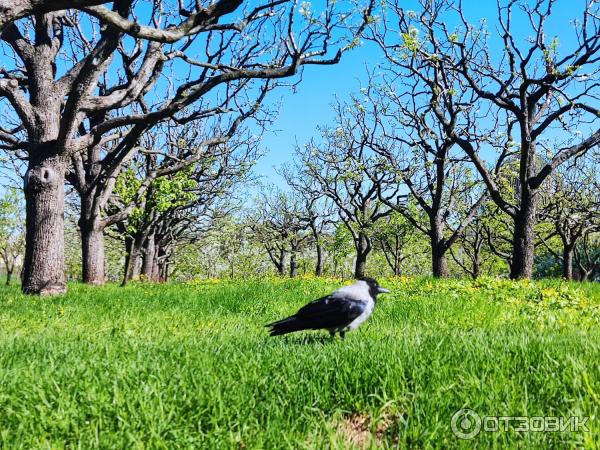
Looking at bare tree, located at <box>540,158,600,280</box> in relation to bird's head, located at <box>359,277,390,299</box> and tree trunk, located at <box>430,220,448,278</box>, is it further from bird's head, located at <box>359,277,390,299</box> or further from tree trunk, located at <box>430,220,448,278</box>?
bird's head, located at <box>359,277,390,299</box>

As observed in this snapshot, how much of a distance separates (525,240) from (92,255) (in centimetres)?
1462

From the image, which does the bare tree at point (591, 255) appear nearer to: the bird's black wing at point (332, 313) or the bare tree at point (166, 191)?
the bare tree at point (166, 191)

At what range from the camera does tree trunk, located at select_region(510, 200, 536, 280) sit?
13.7 metres

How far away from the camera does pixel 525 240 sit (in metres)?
13.8

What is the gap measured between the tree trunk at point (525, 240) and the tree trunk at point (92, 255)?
14.0 m

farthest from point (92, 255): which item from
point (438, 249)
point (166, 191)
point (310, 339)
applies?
point (438, 249)

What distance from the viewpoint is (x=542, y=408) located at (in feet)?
8.92

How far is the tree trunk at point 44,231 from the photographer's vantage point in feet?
30.2

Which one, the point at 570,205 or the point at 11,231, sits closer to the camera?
the point at 570,205

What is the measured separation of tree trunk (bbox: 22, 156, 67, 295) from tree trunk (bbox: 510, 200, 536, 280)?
509 inches

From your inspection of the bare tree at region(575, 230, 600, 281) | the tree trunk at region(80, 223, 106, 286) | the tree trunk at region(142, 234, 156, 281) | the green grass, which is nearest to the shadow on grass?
the green grass

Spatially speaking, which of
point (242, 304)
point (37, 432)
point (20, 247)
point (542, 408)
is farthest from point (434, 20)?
point (20, 247)

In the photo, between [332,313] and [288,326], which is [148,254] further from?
[332,313]

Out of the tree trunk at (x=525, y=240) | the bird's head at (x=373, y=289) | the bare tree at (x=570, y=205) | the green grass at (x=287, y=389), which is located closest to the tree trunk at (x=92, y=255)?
the green grass at (x=287, y=389)
